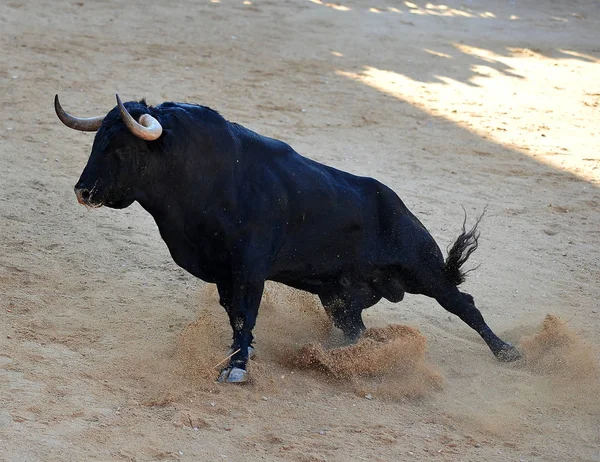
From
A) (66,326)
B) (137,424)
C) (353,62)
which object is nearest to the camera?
→ (137,424)

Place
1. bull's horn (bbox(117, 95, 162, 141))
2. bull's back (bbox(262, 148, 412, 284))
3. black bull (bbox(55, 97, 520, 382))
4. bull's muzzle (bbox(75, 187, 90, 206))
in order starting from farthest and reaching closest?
bull's back (bbox(262, 148, 412, 284)) < black bull (bbox(55, 97, 520, 382)) < bull's muzzle (bbox(75, 187, 90, 206)) < bull's horn (bbox(117, 95, 162, 141))

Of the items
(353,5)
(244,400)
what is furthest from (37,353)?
(353,5)

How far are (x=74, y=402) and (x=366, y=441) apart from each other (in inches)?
54.7

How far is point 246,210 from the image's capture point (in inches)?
199

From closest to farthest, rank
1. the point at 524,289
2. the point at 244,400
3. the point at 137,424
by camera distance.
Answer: the point at 137,424 < the point at 244,400 < the point at 524,289

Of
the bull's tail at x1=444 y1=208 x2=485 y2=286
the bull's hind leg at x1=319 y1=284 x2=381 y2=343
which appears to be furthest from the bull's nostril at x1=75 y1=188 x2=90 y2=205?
the bull's tail at x1=444 y1=208 x2=485 y2=286

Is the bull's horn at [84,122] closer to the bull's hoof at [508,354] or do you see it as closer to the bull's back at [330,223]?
the bull's back at [330,223]

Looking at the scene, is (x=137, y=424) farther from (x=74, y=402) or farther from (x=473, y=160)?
(x=473, y=160)

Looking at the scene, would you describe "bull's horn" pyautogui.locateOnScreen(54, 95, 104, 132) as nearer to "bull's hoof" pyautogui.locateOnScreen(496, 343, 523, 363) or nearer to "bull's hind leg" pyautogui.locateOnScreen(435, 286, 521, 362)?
"bull's hind leg" pyautogui.locateOnScreen(435, 286, 521, 362)

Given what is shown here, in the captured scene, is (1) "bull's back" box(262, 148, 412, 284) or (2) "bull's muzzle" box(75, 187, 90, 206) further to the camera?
(1) "bull's back" box(262, 148, 412, 284)

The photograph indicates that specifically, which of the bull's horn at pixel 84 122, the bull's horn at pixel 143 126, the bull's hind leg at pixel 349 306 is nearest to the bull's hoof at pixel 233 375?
the bull's hind leg at pixel 349 306

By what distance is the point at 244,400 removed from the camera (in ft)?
15.9

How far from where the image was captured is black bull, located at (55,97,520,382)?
4844mm

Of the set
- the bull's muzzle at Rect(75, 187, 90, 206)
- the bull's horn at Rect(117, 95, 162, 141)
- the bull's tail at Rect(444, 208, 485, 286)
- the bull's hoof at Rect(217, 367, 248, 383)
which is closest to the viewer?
the bull's horn at Rect(117, 95, 162, 141)
